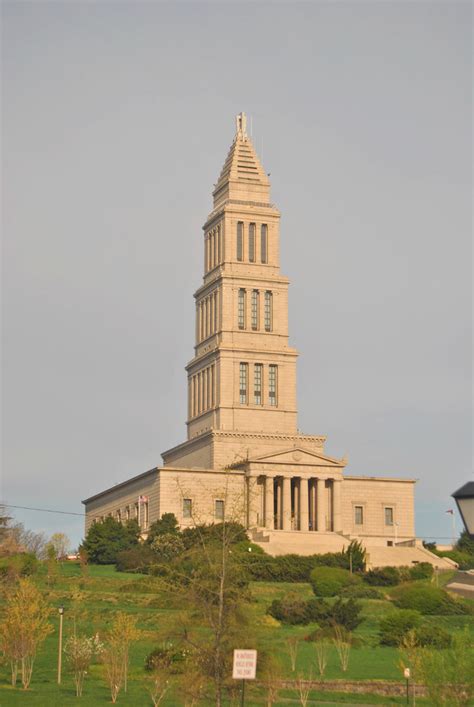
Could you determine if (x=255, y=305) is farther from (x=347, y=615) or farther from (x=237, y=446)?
(x=347, y=615)

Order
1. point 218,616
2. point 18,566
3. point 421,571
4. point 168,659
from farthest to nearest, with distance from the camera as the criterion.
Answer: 1. point 421,571
2. point 18,566
3. point 168,659
4. point 218,616

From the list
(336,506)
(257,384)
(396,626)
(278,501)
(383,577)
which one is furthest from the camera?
(257,384)

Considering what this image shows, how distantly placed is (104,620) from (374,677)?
54.7 feet

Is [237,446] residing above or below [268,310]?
below

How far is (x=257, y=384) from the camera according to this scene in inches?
4309

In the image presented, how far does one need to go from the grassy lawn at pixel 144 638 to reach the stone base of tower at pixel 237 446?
1751cm

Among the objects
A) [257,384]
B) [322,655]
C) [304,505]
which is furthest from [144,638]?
[257,384]

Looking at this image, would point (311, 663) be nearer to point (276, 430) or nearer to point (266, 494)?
point (266, 494)

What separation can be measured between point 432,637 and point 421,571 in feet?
92.3

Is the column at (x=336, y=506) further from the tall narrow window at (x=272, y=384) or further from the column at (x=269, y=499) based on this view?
the tall narrow window at (x=272, y=384)

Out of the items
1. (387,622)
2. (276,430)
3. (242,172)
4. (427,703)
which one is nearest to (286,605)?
(387,622)

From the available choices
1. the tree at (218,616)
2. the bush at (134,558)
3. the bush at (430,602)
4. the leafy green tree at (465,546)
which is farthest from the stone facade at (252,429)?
the tree at (218,616)

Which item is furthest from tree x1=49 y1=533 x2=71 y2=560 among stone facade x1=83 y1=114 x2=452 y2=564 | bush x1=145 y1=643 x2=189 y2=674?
bush x1=145 y1=643 x2=189 y2=674

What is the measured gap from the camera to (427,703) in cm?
4747
